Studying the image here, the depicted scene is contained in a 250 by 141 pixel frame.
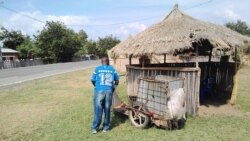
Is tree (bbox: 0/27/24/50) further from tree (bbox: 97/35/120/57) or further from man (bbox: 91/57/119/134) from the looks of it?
man (bbox: 91/57/119/134)

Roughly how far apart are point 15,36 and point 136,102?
6907cm

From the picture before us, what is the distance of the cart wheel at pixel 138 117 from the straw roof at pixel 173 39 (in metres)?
2.01

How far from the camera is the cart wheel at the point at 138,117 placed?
7.55 meters

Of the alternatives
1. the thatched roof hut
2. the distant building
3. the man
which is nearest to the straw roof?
the thatched roof hut

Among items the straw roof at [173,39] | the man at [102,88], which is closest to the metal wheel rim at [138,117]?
the man at [102,88]

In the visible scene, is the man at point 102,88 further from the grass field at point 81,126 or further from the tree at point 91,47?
the tree at point 91,47

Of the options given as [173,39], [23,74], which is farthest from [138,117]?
[23,74]

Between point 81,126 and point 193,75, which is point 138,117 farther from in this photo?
point 193,75

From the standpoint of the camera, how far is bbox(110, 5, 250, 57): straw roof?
8867 mm

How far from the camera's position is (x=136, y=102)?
8.05m

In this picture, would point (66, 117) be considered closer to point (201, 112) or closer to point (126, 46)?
point (126, 46)

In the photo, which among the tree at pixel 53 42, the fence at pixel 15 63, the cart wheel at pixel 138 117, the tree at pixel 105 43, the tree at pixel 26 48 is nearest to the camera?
the cart wheel at pixel 138 117

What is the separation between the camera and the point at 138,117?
25.8ft

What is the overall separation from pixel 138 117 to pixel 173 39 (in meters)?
2.82
